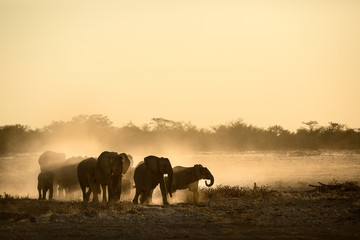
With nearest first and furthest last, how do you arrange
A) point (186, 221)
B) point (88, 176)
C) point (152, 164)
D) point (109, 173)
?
point (186, 221) → point (109, 173) → point (152, 164) → point (88, 176)

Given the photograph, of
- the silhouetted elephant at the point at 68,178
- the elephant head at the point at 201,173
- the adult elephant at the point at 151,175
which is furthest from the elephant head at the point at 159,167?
the silhouetted elephant at the point at 68,178

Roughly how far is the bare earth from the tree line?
5037 centimetres

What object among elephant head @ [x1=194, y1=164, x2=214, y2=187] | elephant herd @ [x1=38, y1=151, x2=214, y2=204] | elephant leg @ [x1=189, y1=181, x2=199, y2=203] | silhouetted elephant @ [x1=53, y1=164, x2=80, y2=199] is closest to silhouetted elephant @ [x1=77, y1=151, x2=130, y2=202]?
elephant herd @ [x1=38, y1=151, x2=214, y2=204]

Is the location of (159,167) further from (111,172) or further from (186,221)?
(186,221)

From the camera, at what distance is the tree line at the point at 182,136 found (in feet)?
225

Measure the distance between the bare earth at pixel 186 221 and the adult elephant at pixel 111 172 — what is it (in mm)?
2798

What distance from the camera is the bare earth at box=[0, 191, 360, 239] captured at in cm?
1245

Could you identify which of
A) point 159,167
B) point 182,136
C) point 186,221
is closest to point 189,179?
point 159,167

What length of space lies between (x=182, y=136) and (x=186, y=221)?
2483 inches

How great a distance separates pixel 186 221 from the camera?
14.2 meters

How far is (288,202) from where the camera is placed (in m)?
17.8

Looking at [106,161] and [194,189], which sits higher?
[106,161]

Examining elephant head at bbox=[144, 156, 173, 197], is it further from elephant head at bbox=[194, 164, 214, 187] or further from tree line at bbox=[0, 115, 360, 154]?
tree line at bbox=[0, 115, 360, 154]

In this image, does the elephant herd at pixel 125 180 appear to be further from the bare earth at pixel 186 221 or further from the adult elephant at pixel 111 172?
the bare earth at pixel 186 221
